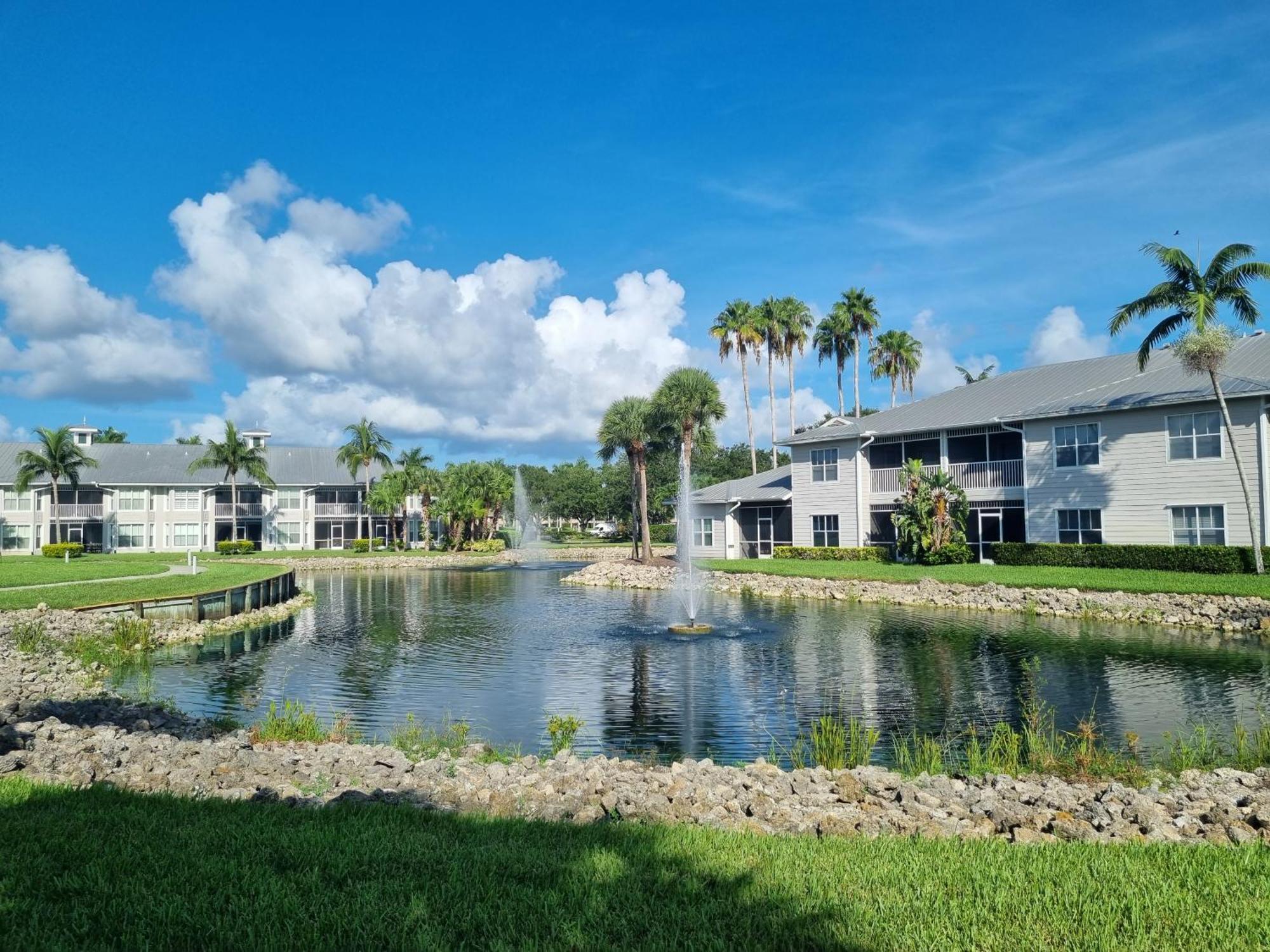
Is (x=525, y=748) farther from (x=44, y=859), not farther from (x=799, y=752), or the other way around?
(x=44, y=859)

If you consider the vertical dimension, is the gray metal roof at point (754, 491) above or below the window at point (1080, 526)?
above

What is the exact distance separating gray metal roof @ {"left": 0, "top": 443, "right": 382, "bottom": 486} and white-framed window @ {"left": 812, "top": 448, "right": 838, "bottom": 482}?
Result: 144 ft

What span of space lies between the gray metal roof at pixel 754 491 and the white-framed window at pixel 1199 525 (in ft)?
62.6

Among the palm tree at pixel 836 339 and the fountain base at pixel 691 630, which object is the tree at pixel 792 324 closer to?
the palm tree at pixel 836 339

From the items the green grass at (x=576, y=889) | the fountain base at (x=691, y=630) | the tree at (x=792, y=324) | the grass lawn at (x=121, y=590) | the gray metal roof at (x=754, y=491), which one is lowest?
the fountain base at (x=691, y=630)

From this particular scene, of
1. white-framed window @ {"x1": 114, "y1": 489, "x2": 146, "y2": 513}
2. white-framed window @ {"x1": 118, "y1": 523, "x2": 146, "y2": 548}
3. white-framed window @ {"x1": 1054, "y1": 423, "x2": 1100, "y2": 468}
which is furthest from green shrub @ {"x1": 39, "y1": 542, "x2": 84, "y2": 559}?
white-framed window @ {"x1": 1054, "y1": 423, "x2": 1100, "y2": 468}

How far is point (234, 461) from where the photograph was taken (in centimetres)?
6581

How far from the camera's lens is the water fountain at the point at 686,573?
2464 cm

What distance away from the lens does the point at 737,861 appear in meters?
5.83

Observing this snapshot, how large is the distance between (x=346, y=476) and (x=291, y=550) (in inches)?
330

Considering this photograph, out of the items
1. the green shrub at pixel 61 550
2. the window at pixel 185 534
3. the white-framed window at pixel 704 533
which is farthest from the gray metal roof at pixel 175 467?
the white-framed window at pixel 704 533

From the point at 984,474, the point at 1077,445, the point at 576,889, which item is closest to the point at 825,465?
the point at 984,474

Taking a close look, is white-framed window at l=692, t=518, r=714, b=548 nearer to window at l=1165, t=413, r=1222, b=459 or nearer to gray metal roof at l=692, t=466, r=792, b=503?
gray metal roof at l=692, t=466, r=792, b=503

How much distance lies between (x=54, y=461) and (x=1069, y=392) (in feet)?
209
